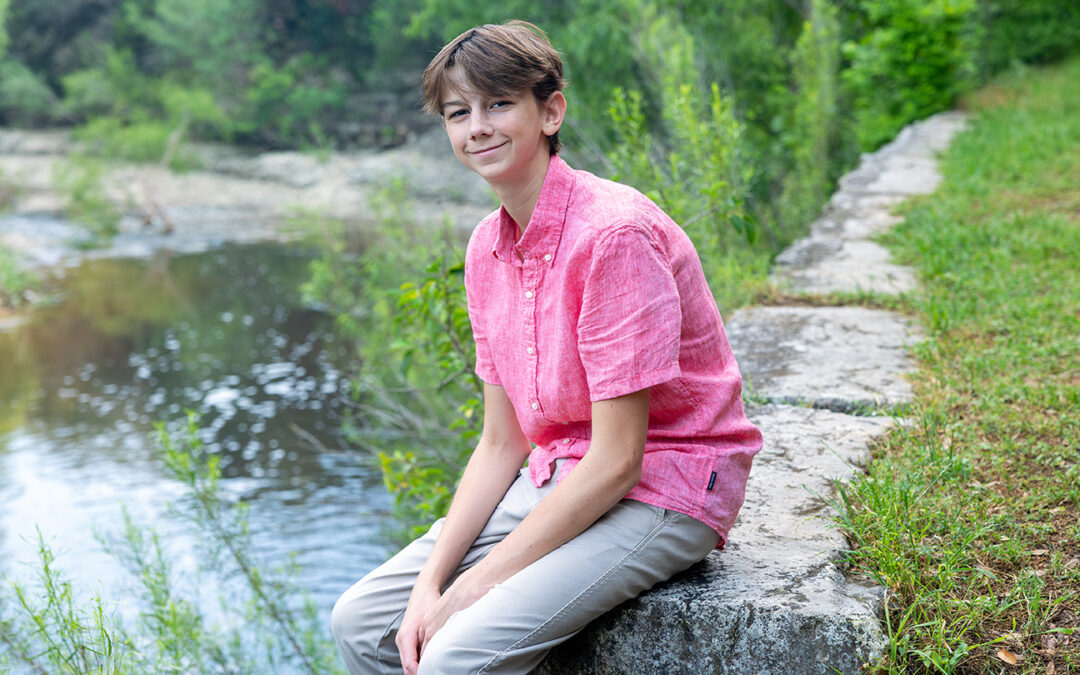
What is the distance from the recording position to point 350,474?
26.4ft

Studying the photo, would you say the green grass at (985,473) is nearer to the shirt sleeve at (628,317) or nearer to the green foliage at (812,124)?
the shirt sleeve at (628,317)

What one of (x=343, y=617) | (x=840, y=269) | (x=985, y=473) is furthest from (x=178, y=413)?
(x=985, y=473)

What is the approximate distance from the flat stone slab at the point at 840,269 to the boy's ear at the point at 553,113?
220cm

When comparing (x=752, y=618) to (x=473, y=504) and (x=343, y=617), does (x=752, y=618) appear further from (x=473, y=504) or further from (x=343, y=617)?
(x=343, y=617)

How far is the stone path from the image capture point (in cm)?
149

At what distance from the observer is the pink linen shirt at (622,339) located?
1.49 metres

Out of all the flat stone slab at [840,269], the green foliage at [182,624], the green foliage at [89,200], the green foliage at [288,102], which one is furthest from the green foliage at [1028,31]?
the green foliage at [288,102]

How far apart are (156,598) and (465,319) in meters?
1.42

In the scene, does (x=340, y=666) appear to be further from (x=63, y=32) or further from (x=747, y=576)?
(x=63, y=32)

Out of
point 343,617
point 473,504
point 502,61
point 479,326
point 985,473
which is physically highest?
Result: point 502,61

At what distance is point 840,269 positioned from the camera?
405 centimetres

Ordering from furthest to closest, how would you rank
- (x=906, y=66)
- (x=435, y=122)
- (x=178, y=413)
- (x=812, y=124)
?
(x=435, y=122) → (x=906, y=66) → (x=178, y=413) → (x=812, y=124)

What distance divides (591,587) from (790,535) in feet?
1.71

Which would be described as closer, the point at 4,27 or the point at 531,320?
the point at 531,320
